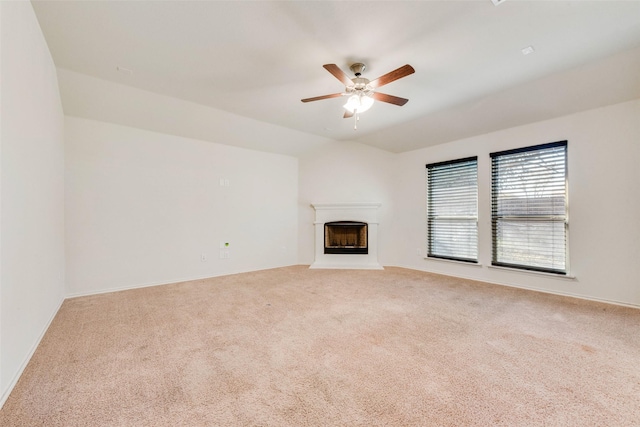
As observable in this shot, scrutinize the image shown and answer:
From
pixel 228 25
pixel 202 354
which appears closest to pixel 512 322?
pixel 202 354

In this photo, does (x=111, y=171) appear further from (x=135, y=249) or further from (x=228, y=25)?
(x=228, y=25)

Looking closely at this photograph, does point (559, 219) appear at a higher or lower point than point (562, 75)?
lower

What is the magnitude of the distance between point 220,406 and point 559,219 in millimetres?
4370

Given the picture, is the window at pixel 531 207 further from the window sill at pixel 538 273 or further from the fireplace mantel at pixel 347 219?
the fireplace mantel at pixel 347 219

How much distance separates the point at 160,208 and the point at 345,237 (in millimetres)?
3355

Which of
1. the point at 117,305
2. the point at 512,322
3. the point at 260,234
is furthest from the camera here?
the point at 260,234

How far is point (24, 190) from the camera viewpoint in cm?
192

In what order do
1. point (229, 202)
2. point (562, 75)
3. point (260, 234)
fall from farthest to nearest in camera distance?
point (260, 234) < point (229, 202) < point (562, 75)

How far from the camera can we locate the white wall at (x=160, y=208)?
3.55 meters

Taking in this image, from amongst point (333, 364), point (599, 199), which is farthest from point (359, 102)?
point (599, 199)

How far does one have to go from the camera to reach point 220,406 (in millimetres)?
1477

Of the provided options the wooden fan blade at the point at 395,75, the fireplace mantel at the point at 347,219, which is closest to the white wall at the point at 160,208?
the fireplace mantel at the point at 347,219

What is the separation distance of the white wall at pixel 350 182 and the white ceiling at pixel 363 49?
188 centimetres

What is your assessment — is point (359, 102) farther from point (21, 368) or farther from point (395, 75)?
point (21, 368)
